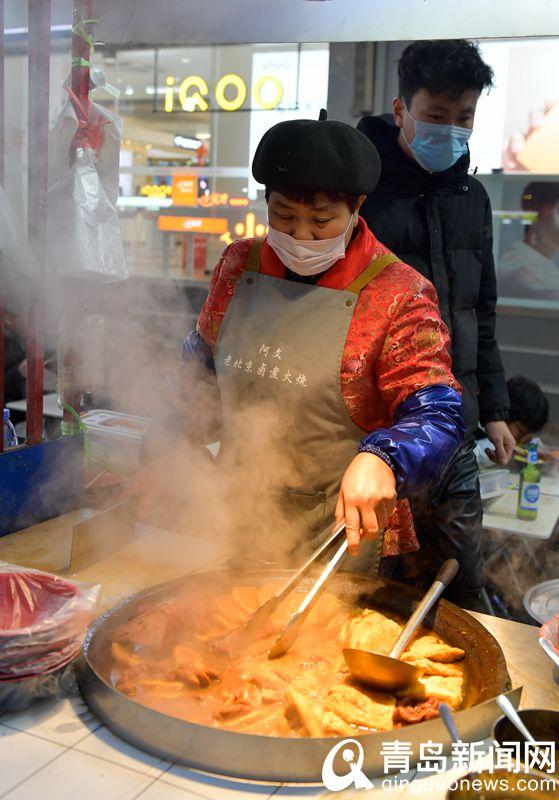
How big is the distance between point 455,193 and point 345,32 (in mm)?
1018

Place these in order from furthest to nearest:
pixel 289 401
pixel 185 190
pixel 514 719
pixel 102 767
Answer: pixel 185 190
pixel 289 401
pixel 102 767
pixel 514 719

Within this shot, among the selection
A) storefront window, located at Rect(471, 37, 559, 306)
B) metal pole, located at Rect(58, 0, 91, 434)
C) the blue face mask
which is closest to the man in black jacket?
the blue face mask

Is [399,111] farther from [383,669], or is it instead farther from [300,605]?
[383,669]

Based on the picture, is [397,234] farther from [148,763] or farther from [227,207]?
[227,207]

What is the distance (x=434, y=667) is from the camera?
1.59m

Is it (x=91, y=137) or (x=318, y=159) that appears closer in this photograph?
(x=318, y=159)

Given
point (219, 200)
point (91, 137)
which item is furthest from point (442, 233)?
point (219, 200)

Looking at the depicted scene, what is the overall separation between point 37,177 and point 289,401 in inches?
39.5

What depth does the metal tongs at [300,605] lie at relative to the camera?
5.23 feet

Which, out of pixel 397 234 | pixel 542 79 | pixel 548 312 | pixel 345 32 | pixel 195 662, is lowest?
pixel 195 662

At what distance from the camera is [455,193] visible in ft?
9.60

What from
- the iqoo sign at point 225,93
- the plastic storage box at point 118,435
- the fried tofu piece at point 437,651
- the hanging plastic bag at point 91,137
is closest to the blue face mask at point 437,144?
the hanging plastic bag at point 91,137

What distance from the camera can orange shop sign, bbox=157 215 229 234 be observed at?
28.0 ft

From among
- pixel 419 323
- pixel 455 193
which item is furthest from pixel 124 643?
pixel 455 193
